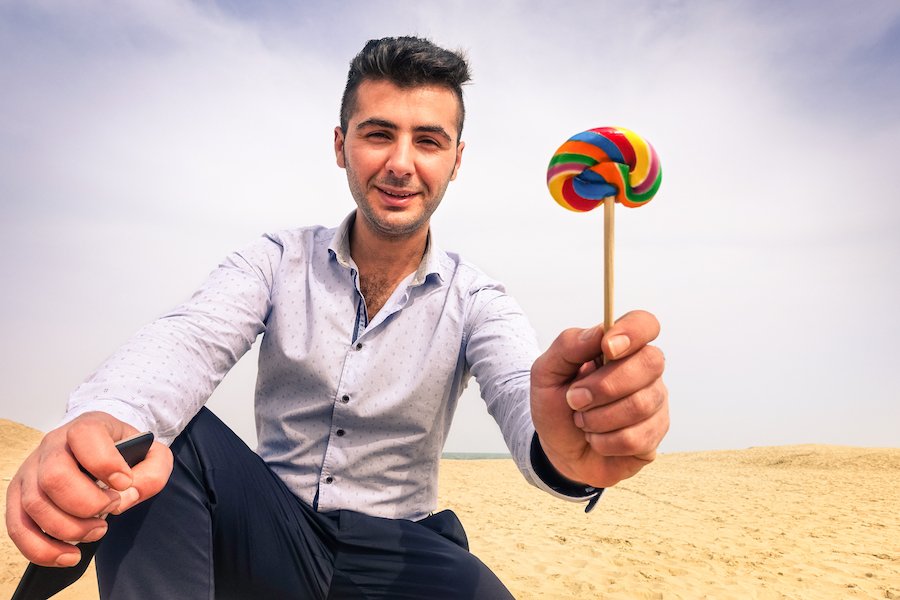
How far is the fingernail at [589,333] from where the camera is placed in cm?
132

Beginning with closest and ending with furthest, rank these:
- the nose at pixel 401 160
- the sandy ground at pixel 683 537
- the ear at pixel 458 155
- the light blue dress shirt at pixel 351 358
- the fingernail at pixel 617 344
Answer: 1. the fingernail at pixel 617 344
2. the light blue dress shirt at pixel 351 358
3. the nose at pixel 401 160
4. the ear at pixel 458 155
5. the sandy ground at pixel 683 537

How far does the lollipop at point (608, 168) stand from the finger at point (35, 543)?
1.44m

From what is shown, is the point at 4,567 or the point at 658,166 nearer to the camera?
the point at 658,166

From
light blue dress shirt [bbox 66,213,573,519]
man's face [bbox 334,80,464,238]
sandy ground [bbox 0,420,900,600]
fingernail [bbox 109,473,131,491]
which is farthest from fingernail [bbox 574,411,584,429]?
sandy ground [bbox 0,420,900,600]

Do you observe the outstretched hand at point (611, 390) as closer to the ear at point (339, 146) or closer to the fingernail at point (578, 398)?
the fingernail at point (578, 398)

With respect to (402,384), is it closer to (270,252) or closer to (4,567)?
(270,252)

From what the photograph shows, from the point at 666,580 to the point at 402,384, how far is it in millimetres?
5426

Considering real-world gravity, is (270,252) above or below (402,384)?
above

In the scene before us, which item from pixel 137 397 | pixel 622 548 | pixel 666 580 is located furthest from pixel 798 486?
pixel 137 397

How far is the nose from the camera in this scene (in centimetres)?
263

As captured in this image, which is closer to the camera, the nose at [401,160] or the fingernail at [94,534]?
the fingernail at [94,534]

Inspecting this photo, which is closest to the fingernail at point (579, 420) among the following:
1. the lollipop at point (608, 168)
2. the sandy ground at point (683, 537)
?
the lollipop at point (608, 168)

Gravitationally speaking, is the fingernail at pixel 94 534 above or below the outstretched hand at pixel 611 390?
below

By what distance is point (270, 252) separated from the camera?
9.00 feet
